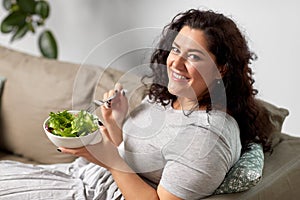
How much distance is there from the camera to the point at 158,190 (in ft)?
5.23

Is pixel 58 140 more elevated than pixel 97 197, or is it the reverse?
pixel 58 140

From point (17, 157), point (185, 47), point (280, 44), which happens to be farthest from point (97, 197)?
point (280, 44)

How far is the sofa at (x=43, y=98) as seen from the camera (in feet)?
6.37

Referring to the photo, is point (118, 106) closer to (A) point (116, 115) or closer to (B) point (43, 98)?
(A) point (116, 115)

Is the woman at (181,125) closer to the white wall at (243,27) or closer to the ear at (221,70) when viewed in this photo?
the ear at (221,70)

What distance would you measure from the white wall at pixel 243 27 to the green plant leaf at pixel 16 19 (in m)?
0.32

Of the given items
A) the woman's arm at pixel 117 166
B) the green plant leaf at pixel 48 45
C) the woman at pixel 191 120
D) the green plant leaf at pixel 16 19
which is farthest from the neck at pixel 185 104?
the green plant leaf at pixel 16 19

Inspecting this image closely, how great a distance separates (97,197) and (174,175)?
32 centimetres

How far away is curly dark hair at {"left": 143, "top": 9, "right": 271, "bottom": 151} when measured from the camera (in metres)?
1.57

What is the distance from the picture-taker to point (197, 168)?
153 centimetres

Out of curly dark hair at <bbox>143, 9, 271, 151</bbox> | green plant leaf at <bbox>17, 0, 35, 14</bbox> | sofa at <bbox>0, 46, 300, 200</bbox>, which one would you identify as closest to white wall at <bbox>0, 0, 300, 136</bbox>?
curly dark hair at <bbox>143, 9, 271, 151</bbox>

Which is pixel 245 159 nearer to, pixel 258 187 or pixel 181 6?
pixel 258 187

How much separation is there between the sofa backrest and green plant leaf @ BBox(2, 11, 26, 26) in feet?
1.52

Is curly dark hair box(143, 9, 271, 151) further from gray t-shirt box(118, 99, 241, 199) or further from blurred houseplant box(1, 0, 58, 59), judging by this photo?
blurred houseplant box(1, 0, 58, 59)
